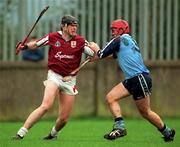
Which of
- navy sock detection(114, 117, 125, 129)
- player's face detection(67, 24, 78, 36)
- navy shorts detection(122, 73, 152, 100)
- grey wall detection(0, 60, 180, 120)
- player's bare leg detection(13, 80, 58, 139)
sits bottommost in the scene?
grey wall detection(0, 60, 180, 120)

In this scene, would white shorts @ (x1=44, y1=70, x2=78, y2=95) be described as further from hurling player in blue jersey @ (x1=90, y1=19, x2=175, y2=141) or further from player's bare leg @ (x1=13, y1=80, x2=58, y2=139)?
hurling player in blue jersey @ (x1=90, y1=19, x2=175, y2=141)

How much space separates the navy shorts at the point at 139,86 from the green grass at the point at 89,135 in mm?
825

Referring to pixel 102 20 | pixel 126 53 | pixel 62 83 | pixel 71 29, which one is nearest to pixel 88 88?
pixel 102 20

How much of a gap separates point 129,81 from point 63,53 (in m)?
1.24

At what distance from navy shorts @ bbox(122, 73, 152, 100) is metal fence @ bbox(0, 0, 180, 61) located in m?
8.65

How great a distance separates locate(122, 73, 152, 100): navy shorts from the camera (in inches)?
600

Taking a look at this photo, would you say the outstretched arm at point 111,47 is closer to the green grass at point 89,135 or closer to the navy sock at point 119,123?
the navy sock at point 119,123

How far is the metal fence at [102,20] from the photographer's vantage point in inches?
934

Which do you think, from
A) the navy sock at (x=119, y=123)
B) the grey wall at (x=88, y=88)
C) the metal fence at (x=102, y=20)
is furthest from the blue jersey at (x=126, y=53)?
the metal fence at (x=102, y=20)

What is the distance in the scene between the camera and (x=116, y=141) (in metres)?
15.5

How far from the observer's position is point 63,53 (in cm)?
1560

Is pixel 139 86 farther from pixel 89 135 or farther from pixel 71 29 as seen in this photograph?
pixel 89 135

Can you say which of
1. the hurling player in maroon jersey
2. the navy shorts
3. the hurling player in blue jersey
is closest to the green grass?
the hurling player in blue jersey

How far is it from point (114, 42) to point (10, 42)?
889cm
